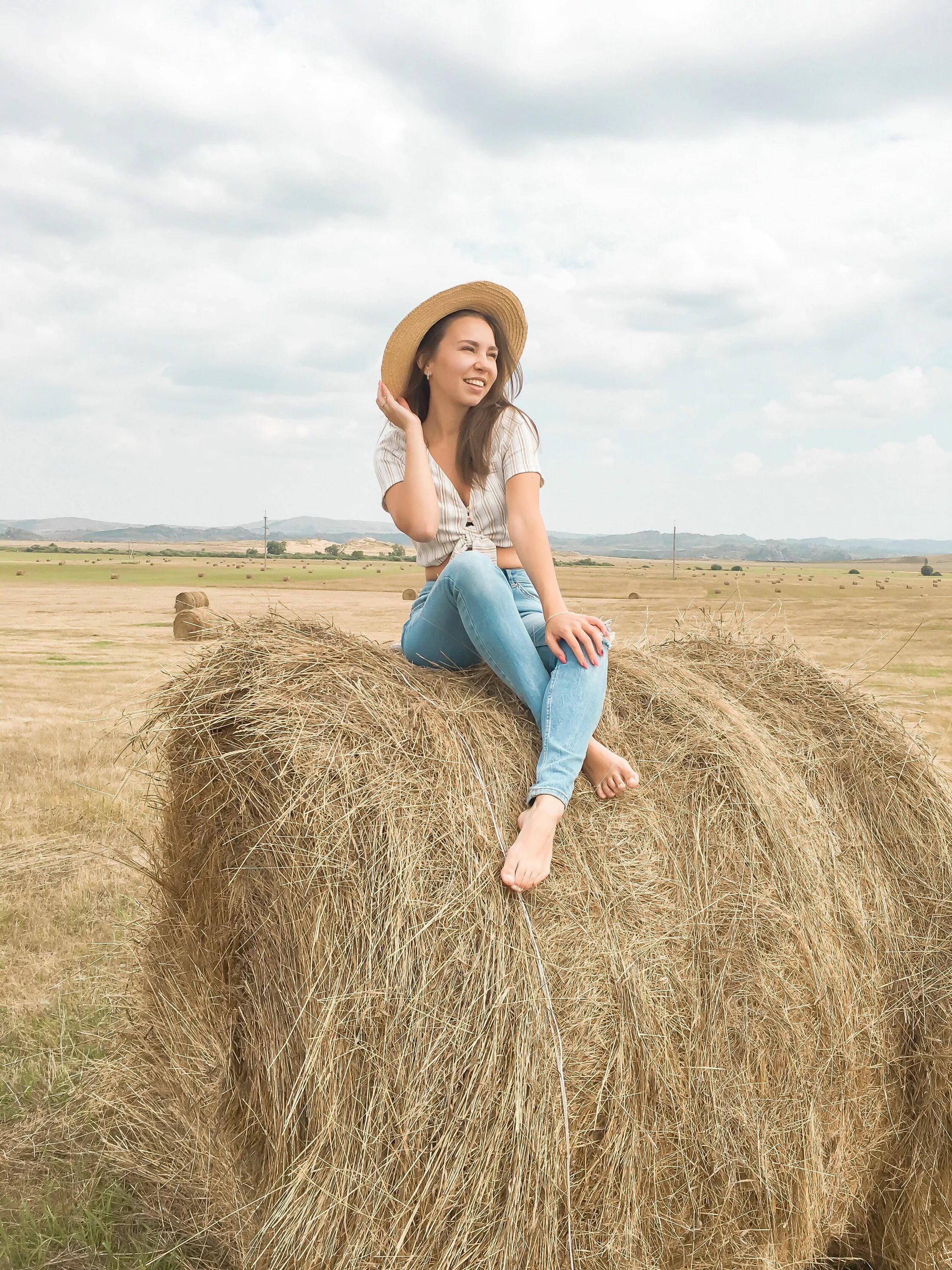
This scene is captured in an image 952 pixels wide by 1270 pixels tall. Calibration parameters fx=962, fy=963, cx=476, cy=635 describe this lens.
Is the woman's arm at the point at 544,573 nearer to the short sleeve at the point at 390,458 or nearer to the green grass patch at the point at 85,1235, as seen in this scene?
the short sleeve at the point at 390,458

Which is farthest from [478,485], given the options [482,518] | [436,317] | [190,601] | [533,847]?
[190,601]

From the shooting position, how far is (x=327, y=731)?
2.69m

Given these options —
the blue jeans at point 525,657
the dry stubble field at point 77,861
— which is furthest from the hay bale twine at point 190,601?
the blue jeans at point 525,657

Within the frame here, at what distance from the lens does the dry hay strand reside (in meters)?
2.41

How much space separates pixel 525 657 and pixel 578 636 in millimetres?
181

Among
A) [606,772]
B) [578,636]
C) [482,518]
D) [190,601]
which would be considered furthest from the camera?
[190,601]

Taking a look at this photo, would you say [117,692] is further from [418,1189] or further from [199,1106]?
[418,1189]

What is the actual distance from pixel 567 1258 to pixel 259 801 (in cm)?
145

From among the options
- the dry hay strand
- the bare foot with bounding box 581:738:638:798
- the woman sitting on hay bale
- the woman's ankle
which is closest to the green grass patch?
the dry hay strand

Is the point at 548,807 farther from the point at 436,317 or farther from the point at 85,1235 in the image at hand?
the point at 85,1235

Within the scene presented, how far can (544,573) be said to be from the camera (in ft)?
10.8

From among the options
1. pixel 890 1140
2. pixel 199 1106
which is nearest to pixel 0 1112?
pixel 199 1106

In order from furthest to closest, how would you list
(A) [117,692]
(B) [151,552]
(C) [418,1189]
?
(B) [151,552] < (A) [117,692] < (C) [418,1189]

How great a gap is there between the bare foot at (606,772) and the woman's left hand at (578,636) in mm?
276
